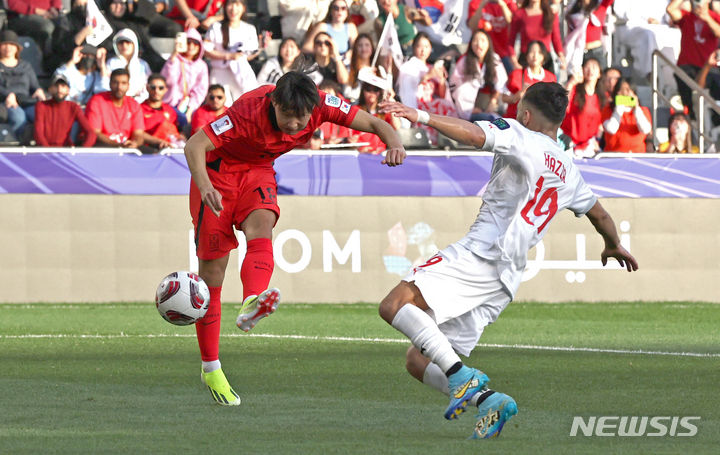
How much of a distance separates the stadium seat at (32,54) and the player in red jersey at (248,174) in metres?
10.5

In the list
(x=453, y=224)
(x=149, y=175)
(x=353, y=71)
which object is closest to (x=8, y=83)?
(x=149, y=175)

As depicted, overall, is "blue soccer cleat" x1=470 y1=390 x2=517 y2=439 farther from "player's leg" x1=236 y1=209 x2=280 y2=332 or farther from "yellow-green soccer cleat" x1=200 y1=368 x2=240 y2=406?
"yellow-green soccer cleat" x1=200 y1=368 x2=240 y2=406

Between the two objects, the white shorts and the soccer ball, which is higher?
the white shorts

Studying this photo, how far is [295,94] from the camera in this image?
7.88m

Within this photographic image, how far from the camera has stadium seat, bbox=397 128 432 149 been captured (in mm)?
17641

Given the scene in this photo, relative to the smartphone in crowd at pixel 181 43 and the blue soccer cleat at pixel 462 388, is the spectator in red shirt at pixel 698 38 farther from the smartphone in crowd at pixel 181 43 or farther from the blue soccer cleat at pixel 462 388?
the blue soccer cleat at pixel 462 388

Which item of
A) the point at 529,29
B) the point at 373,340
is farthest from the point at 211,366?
the point at 529,29

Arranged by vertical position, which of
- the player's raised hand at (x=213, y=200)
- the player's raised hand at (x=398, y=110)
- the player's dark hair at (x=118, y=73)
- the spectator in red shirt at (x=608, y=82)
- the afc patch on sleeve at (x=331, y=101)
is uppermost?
the player's raised hand at (x=398, y=110)

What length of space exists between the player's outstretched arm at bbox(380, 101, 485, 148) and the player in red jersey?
963mm

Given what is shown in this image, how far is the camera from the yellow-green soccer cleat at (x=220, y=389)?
8.27 meters

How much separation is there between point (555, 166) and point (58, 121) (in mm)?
10527

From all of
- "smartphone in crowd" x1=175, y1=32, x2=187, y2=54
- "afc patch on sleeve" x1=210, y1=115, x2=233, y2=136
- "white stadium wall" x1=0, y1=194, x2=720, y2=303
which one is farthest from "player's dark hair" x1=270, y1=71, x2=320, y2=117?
"smartphone in crowd" x1=175, y1=32, x2=187, y2=54

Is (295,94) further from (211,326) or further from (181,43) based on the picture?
(181,43)

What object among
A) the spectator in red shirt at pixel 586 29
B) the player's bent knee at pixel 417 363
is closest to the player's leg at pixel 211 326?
the player's bent knee at pixel 417 363
